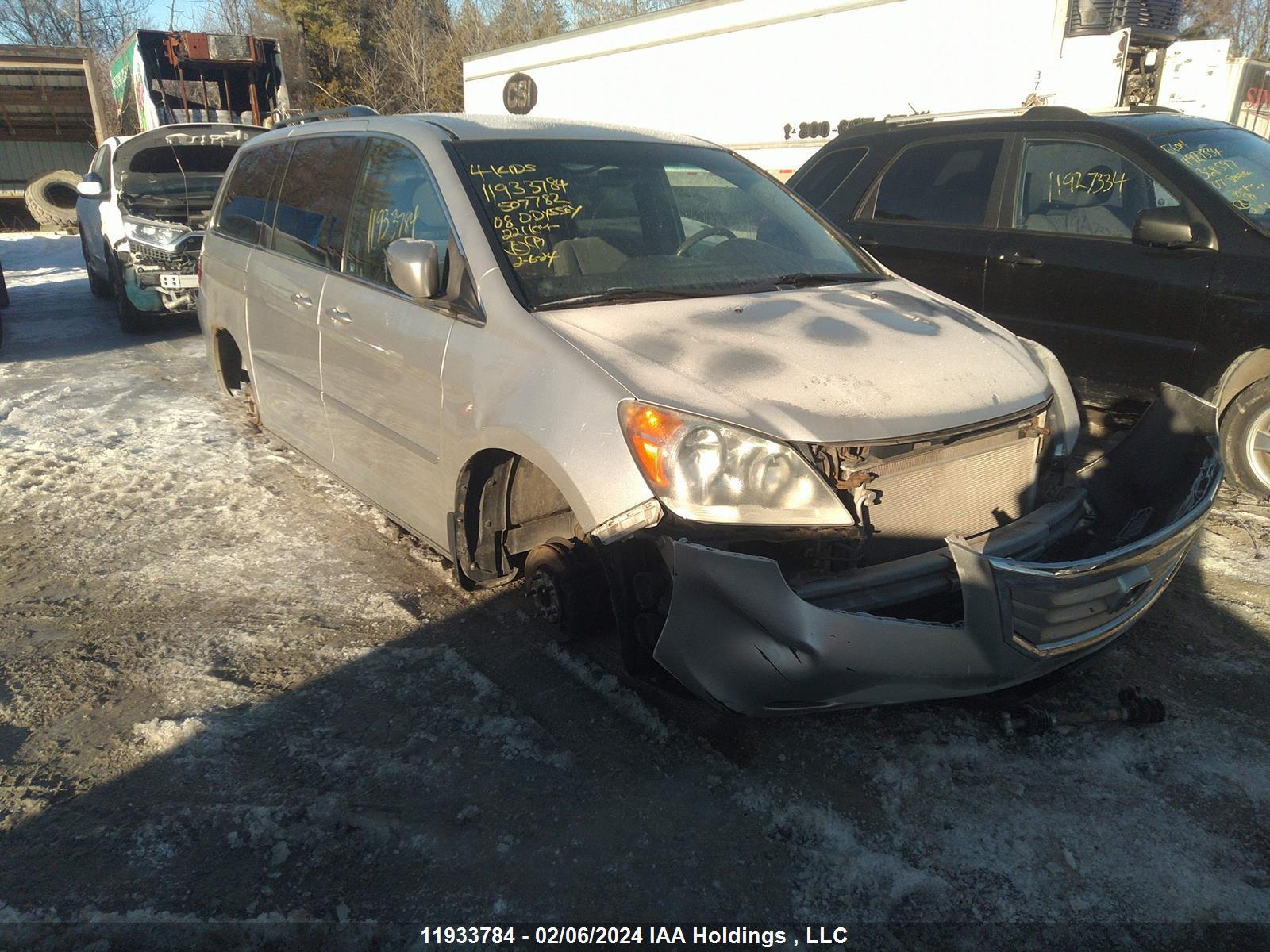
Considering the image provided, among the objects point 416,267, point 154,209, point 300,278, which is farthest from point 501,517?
point 154,209

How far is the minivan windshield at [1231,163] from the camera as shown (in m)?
4.56

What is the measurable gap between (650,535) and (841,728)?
39.7 inches

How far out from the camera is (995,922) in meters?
2.21

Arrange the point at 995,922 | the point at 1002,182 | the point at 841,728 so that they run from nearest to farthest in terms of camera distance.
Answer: the point at 995,922 → the point at 841,728 → the point at 1002,182

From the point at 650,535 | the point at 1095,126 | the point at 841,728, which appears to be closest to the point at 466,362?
the point at 650,535

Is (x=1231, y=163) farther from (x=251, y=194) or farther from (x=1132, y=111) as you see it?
(x=251, y=194)

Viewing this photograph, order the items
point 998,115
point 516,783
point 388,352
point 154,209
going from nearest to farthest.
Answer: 1. point 516,783
2. point 388,352
3. point 998,115
4. point 154,209

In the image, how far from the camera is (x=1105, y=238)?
487 centimetres

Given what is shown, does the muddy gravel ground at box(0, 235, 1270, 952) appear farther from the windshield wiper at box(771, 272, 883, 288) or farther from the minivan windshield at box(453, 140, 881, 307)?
the windshield wiper at box(771, 272, 883, 288)

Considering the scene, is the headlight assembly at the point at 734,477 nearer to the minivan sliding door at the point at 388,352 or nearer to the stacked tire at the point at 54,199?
the minivan sliding door at the point at 388,352

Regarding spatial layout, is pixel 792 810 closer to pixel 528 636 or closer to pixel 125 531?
pixel 528 636

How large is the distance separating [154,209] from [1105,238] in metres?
8.53

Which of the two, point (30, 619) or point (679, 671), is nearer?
point (679, 671)

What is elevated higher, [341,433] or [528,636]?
[341,433]
